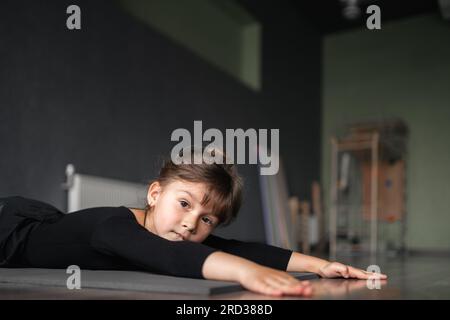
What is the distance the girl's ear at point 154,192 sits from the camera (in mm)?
1366

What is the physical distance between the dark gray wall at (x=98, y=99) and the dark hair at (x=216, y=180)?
1330mm

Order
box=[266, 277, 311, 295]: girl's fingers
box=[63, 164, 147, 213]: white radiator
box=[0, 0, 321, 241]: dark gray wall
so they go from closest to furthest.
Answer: box=[266, 277, 311, 295]: girl's fingers < box=[0, 0, 321, 241]: dark gray wall < box=[63, 164, 147, 213]: white radiator

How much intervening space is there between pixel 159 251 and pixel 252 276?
Answer: 222 mm

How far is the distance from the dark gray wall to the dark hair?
1.33m

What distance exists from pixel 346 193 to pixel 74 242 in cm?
493

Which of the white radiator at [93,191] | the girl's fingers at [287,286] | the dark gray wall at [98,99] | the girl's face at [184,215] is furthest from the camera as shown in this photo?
the white radiator at [93,191]

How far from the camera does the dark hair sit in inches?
49.3

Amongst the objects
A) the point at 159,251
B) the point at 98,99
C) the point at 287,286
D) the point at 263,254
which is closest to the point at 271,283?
the point at 287,286

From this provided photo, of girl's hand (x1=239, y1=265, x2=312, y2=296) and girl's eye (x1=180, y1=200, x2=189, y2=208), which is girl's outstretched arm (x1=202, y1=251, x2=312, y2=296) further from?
girl's eye (x1=180, y1=200, x2=189, y2=208)

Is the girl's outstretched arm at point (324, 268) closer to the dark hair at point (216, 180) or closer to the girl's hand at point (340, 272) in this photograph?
the girl's hand at point (340, 272)

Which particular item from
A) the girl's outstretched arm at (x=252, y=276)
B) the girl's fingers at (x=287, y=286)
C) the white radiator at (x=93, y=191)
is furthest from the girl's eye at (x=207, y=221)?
the white radiator at (x=93, y=191)

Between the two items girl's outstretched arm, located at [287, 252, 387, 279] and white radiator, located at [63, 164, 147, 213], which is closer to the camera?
girl's outstretched arm, located at [287, 252, 387, 279]

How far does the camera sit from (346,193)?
19.3 feet

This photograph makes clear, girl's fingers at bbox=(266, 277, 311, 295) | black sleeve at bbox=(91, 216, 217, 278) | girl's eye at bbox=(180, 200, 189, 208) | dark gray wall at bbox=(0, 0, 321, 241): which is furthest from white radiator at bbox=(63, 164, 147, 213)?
girl's fingers at bbox=(266, 277, 311, 295)
